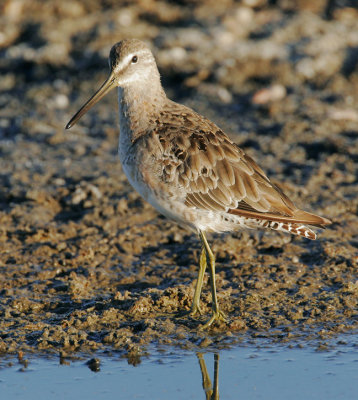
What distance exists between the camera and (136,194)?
7.16 metres

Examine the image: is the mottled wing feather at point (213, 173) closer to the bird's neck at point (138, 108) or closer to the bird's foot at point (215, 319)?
the bird's neck at point (138, 108)

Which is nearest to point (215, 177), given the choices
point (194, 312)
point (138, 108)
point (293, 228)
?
point (293, 228)

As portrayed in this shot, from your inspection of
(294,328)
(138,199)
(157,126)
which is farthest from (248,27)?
(294,328)

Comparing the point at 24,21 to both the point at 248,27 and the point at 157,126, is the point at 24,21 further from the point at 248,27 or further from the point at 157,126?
the point at 157,126

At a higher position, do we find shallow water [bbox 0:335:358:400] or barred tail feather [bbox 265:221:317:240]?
barred tail feather [bbox 265:221:317:240]

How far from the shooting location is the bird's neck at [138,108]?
18.1 feet

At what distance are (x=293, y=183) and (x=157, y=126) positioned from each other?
2319 millimetres

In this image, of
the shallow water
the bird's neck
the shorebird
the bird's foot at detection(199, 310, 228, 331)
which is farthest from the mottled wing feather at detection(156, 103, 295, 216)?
the shallow water

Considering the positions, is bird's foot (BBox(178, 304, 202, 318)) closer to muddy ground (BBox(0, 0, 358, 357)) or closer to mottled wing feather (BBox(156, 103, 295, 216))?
muddy ground (BBox(0, 0, 358, 357))

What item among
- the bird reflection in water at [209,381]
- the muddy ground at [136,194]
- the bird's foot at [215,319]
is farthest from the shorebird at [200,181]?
the muddy ground at [136,194]

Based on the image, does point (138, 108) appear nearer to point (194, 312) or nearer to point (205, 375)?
point (194, 312)

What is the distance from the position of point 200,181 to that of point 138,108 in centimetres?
73

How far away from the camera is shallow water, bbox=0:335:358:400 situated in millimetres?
4551

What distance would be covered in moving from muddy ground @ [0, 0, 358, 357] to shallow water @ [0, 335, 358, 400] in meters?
0.17
